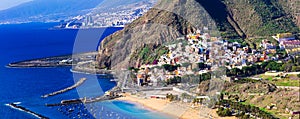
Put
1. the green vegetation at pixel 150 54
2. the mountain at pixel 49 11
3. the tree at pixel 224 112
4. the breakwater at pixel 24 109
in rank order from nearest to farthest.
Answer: the tree at pixel 224 112
the breakwater at pixel 24 109
the green vegetation at pixel 150 54
the mountain at pixel 49 11

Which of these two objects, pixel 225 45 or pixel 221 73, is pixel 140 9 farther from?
pixel 221 73

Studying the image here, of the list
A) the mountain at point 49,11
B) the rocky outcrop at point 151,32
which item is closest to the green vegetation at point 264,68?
the rocky outcrop at point 151,32

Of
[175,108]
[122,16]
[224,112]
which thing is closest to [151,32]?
[175,108]

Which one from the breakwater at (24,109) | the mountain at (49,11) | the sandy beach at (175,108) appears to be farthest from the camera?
the mountain at (49,11)

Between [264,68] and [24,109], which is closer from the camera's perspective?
[24,109]

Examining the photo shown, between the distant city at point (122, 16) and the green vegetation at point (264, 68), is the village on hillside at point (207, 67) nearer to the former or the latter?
the green vegetation at point (264, 68)

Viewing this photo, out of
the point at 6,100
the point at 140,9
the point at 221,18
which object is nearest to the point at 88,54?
the point at 221,18

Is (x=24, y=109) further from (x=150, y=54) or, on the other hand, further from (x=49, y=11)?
(x=49, y=11)
